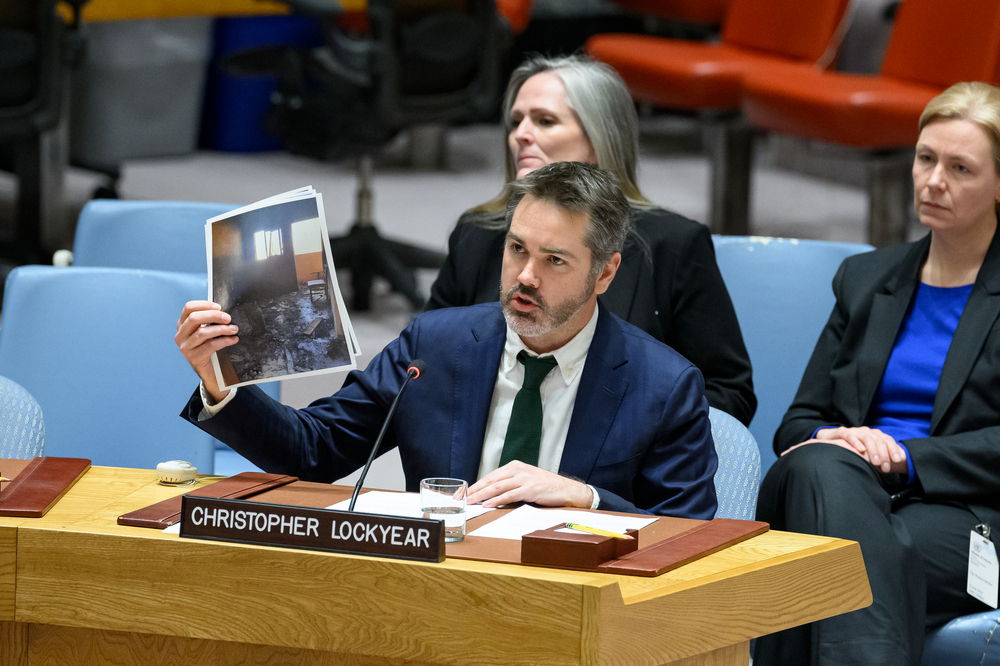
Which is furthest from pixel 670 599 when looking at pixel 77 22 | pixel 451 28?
pixel 77 22

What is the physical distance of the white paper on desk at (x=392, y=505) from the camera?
2.06 m

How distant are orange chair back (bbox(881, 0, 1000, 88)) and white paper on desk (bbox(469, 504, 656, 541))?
3375mm

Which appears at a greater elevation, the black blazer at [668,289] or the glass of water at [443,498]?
the glass of water at [443,498]

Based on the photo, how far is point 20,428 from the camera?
268 centimetres

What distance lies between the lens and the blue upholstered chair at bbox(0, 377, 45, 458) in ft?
8.79

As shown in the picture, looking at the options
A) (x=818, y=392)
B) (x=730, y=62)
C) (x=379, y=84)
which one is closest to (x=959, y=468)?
(x=818, y=392)

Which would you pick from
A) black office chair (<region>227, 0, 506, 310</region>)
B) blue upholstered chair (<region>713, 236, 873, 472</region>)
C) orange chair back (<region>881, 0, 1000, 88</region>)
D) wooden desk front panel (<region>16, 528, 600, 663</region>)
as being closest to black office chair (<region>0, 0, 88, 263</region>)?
black office chair (<region>227, 0, 506, 310</region>)

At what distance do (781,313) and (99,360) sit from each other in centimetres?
139

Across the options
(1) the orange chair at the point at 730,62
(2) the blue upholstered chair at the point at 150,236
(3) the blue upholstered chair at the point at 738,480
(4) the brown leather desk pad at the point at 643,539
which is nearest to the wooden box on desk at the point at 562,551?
(4) the brown leather desk pad at the point at 643,539

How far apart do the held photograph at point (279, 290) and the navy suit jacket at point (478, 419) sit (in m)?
0.15

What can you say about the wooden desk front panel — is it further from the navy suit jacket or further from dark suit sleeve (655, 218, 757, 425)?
dark suit sleeve (655, 218, 757, 425)

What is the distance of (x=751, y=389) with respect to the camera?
3.04 m

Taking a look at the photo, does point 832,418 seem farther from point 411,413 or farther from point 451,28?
point 451,28

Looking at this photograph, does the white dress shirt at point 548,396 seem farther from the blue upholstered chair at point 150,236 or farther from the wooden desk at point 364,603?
the blue upholstered chair at point 150,236
